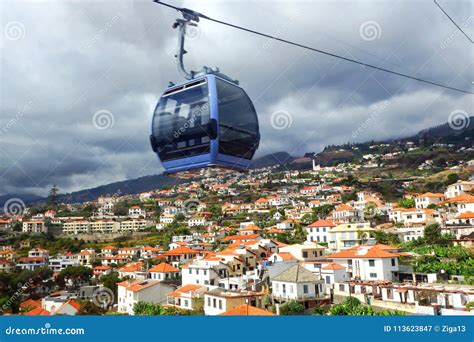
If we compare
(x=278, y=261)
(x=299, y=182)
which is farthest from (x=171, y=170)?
(x=299, y=182)

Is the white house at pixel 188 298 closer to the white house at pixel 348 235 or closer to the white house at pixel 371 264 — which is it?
the white house at pixel 371 264

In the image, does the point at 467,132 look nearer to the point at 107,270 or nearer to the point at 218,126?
the point at 107,270

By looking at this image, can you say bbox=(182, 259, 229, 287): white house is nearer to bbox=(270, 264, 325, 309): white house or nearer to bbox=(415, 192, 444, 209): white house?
bbox=(270, 264, 325, 309): white house

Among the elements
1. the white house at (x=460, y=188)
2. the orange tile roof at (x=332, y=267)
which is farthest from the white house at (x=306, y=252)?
the white house at (x=460, y=188)

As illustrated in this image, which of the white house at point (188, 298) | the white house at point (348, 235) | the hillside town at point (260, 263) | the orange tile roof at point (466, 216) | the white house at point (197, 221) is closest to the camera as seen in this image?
the hillside town at point (260, 263)

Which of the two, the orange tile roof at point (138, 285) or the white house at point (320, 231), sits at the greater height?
the white house at point (320, 231)
